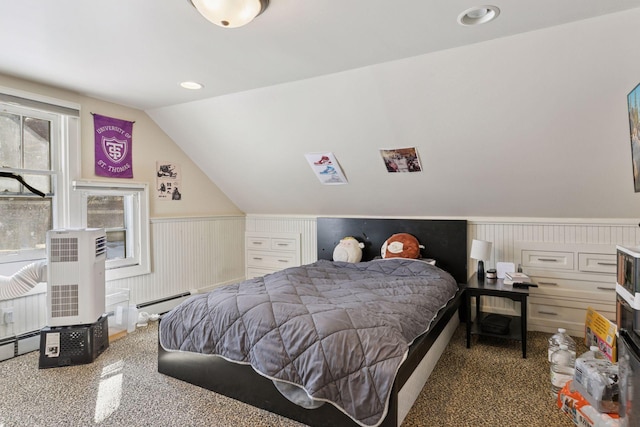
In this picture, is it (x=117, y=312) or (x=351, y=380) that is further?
(x=117, y=312)

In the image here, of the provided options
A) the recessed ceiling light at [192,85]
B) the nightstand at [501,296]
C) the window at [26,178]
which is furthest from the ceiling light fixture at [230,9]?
the nightstand at [501,296]

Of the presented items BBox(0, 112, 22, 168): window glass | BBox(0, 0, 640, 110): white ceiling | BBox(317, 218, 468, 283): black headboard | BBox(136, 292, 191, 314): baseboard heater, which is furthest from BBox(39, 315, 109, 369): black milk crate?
BBox(317, 218, 468, 283): black headboard

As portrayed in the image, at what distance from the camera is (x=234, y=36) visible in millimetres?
2152

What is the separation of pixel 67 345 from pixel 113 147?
1.81m

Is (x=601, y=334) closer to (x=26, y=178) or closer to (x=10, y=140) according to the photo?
(x=26, y=178)

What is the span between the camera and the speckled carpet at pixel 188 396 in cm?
199

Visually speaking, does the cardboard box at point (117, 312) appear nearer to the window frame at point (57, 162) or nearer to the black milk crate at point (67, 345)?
the black milk crate at point (67, 345)

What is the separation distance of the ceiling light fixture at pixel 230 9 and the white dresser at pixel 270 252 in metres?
3.15

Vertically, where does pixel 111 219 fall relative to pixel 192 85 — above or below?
below

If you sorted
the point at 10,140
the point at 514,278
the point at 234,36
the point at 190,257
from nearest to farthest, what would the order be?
the point at 234,36 → the point at 10,140 → the point at 514,278 → the point at 190,257

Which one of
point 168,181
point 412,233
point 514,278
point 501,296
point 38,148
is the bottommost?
point 501,296

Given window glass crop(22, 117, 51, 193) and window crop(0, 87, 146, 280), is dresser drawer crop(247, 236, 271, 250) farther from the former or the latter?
window glass crop(22, 117, 51, 193)

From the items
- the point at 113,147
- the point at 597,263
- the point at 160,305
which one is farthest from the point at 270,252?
the point at 597,263

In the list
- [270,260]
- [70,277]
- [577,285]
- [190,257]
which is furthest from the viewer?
[270,260]
